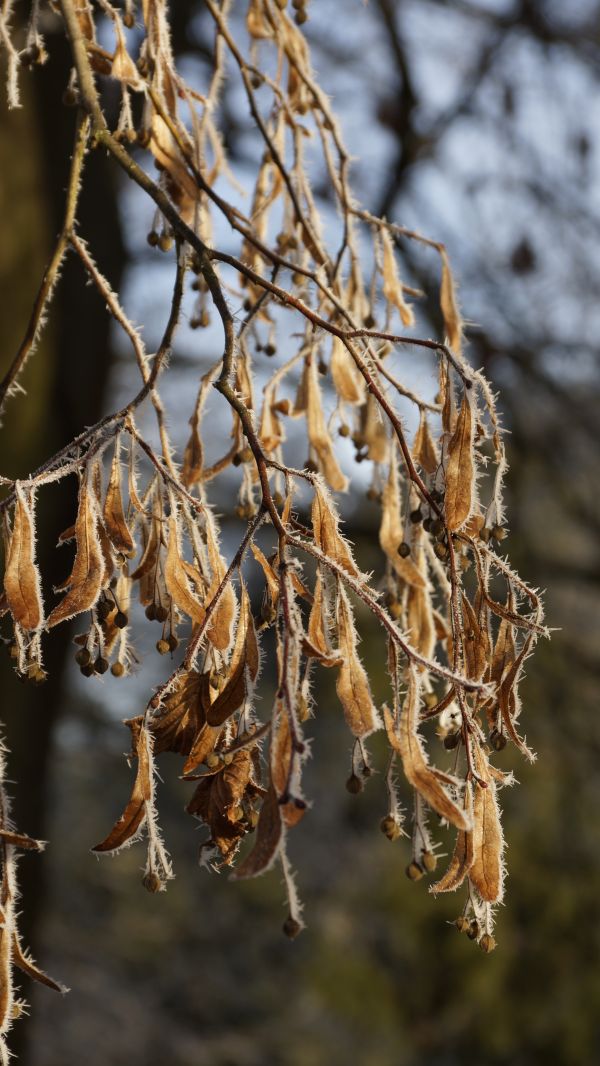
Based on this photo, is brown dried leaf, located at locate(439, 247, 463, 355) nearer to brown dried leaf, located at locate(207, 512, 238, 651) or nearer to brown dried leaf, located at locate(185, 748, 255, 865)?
brown dried leaf, located at locate(207, 512, 238, 651)

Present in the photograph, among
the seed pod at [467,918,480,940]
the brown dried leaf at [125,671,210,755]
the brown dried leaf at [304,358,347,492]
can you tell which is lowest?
the seed pod at [467,918,480,940]

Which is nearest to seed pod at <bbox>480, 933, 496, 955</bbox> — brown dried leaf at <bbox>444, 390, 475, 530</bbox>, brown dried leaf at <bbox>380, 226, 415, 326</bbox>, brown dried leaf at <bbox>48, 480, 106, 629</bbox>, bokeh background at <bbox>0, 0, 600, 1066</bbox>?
brown dried leaf at <bbox>444, 390, 475, 530</bbox>

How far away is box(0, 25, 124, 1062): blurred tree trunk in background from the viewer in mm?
3795

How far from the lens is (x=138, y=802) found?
105cm

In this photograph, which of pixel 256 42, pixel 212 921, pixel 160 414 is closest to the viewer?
pixel 160 414

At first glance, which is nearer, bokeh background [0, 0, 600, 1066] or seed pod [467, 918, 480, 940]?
seed pod [467, 918, 480, 940]

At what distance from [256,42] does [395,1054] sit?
6.19 m

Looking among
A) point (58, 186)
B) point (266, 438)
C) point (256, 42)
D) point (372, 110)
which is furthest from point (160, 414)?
point (372, 110)

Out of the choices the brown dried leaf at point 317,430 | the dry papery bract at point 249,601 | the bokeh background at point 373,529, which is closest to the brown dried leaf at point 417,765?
the dry papery bract at point 249,601

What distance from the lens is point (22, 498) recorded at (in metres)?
1.07

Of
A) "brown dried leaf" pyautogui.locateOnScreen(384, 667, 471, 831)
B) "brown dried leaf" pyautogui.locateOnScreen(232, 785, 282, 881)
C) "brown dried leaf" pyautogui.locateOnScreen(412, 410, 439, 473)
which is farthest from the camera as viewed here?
"brown dried leaf" pyautogui.locateOnScreen(412, 410, 439, 473)

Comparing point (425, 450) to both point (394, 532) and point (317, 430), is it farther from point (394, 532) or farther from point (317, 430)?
point (317, 430)

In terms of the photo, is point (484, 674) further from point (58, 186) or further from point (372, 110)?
point (372, 110)

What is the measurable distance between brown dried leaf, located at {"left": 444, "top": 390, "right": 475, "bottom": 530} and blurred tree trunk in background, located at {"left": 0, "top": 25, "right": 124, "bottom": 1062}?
2.76 meters
